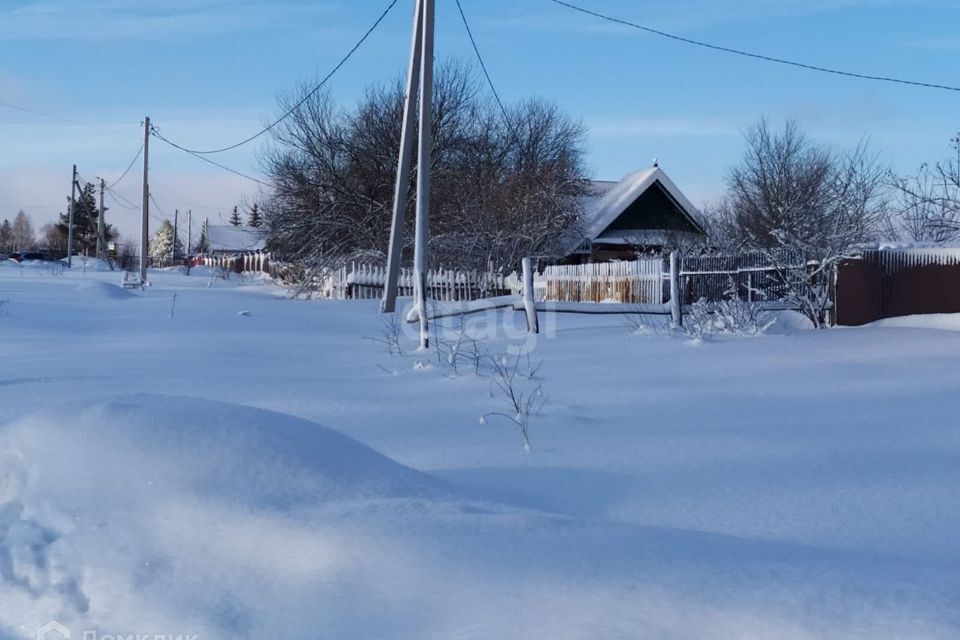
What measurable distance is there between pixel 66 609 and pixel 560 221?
2528 cm

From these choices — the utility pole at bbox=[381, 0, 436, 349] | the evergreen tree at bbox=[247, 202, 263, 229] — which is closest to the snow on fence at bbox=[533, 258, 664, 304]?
the utility pole at bbox=[381, 0, 436, 349]

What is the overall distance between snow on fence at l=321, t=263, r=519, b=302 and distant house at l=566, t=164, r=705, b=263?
19.6 ft

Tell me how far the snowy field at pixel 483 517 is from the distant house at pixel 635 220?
22766 mm

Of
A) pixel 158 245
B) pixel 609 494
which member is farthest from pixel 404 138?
pixel 158 245

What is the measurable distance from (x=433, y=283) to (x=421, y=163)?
12007 millimetres

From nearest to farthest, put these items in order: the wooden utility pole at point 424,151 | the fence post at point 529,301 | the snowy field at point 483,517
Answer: the snowy field at point 483,517 < the wooden utility pole at point 424,151 < the fence post at point 529,301

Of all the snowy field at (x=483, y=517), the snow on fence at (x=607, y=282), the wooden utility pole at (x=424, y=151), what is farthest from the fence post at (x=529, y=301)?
the snowy field at (x=483, y=517)

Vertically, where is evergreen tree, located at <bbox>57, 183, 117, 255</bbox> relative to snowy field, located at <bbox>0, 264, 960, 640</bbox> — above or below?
above

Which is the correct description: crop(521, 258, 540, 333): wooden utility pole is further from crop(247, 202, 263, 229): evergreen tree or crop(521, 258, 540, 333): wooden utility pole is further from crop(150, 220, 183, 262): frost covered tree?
crop(150, 220, 183, 262): frost covered tree

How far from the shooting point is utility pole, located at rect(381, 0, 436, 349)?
1238cm

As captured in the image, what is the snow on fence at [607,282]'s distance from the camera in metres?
18.5

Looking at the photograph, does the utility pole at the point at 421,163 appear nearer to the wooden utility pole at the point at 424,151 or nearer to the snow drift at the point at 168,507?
the wooden utility pole at the point at 424,151

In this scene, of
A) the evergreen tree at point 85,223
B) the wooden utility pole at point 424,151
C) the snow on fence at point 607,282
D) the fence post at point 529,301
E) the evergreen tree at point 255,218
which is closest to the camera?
the wooden utility pole at point 424,151

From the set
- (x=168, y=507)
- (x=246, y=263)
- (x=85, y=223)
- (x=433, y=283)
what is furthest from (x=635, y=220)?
(x=85, y=223)
